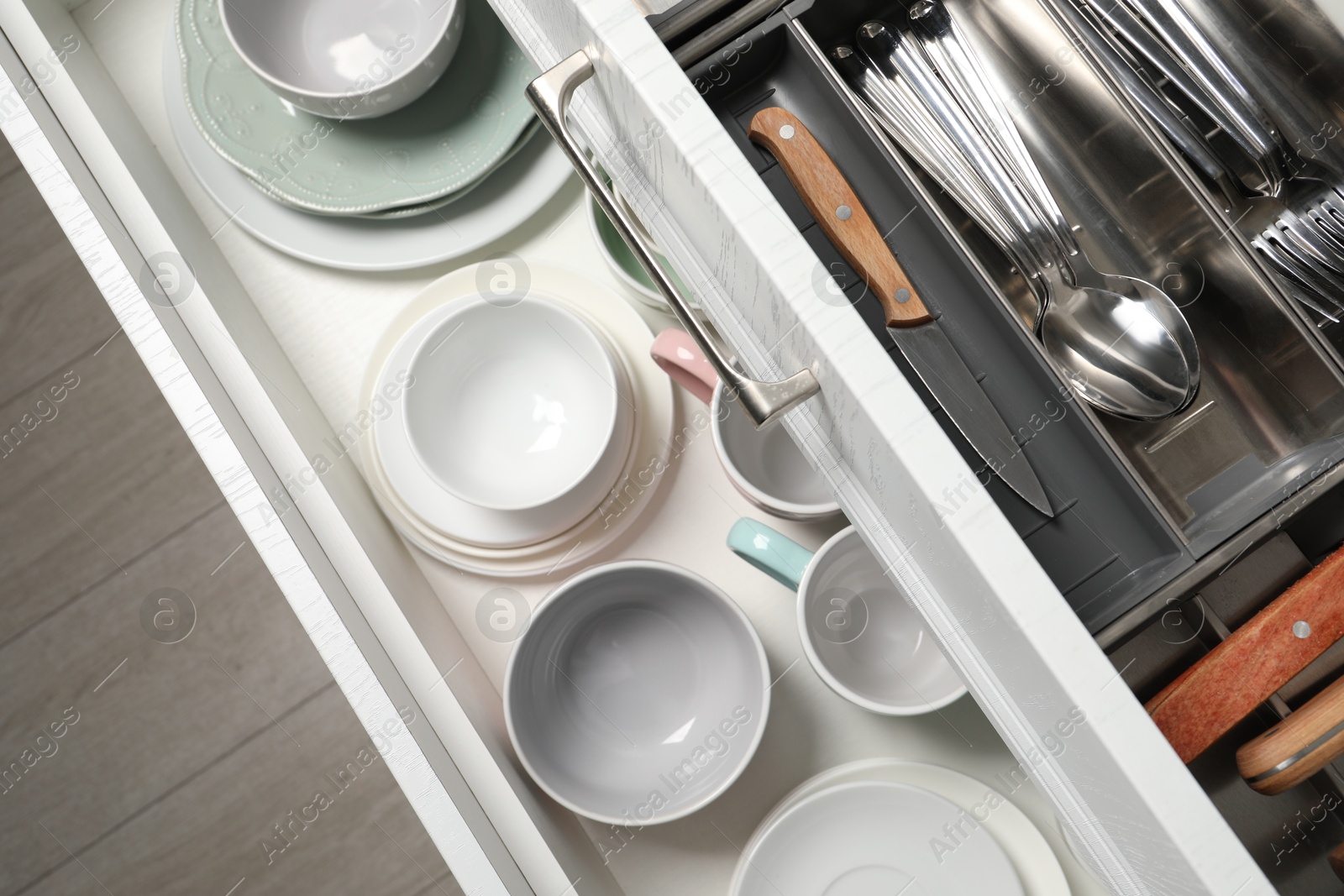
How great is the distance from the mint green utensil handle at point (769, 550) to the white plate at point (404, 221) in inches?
12.4

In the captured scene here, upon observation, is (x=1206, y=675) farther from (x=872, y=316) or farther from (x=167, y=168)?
(x=167, y=168)

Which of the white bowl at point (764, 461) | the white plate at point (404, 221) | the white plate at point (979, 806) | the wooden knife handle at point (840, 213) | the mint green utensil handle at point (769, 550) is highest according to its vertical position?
the white plate at point (404, 221)

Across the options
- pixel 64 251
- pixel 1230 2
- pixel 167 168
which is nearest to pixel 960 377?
pixel 1230 2

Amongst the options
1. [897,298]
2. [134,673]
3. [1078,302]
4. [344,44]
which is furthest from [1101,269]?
[134,673]

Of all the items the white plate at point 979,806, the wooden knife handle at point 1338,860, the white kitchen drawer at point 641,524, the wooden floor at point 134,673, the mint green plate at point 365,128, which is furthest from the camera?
the wooden floor at point 134,673

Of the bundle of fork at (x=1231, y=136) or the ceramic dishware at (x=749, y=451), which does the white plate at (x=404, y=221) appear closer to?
the ceramic dishware at (x=749, y=451)

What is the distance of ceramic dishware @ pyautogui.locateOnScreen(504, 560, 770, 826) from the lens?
640 mm

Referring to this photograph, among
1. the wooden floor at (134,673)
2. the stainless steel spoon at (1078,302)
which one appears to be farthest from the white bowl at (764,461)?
the wooden floor at (134,673)

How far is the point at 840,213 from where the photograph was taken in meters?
0.53

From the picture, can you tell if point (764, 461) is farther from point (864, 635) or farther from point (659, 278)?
point (659, 278)

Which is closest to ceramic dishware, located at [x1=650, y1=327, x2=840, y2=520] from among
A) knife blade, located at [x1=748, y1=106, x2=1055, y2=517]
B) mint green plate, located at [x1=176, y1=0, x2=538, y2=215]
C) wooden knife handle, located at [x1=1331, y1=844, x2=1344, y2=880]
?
knife blade, located at [x1=748, y1=106, x2=1055, y2=517]

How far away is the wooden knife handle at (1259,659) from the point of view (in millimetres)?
433

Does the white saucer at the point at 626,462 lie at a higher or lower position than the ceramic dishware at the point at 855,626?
higher

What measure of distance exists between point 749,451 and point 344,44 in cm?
50
